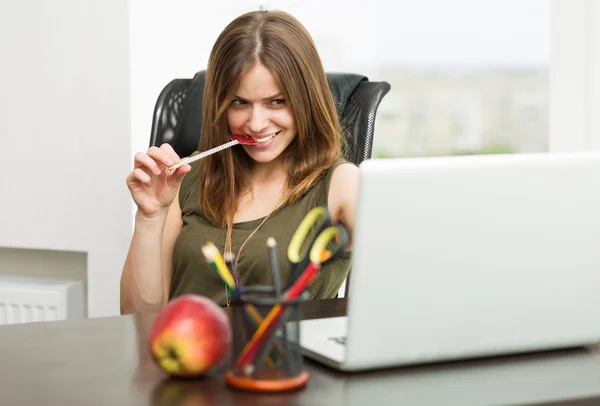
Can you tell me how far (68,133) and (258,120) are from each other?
3.70 feet

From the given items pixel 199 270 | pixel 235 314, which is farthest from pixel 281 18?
pixel 235 314

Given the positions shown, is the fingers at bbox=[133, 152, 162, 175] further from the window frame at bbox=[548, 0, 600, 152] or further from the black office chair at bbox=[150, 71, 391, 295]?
the window frame at bbox=[548, 0, 600, 152]

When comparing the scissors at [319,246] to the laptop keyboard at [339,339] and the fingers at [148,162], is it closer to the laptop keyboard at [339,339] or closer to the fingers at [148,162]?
the laptop keyboard at [339,339]

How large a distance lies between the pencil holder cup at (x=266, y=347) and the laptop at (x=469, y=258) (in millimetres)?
65

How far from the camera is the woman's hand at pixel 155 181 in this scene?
4.91 feet

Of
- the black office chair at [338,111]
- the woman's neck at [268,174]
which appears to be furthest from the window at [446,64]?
the woman's neck at [268,174]

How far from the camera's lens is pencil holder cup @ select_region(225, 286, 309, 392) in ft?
2.92

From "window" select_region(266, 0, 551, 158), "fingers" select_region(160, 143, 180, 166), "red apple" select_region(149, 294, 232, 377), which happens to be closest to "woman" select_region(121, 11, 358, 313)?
"fingers" select_region(160, 143, 180, 166)

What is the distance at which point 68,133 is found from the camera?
2.67 m

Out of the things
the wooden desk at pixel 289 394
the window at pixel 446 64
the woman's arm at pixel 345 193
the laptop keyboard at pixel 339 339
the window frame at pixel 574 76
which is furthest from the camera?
the window at pixel 446 64

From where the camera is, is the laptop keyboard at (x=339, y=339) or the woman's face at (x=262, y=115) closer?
the laptop keyboard at (x=339, y=339)

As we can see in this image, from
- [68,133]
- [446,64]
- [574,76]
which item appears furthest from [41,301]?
[446,64]

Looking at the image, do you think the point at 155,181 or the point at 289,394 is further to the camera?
the point at 155,181

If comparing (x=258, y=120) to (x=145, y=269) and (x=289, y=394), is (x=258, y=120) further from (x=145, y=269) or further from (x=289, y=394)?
(x=289, y=394)
